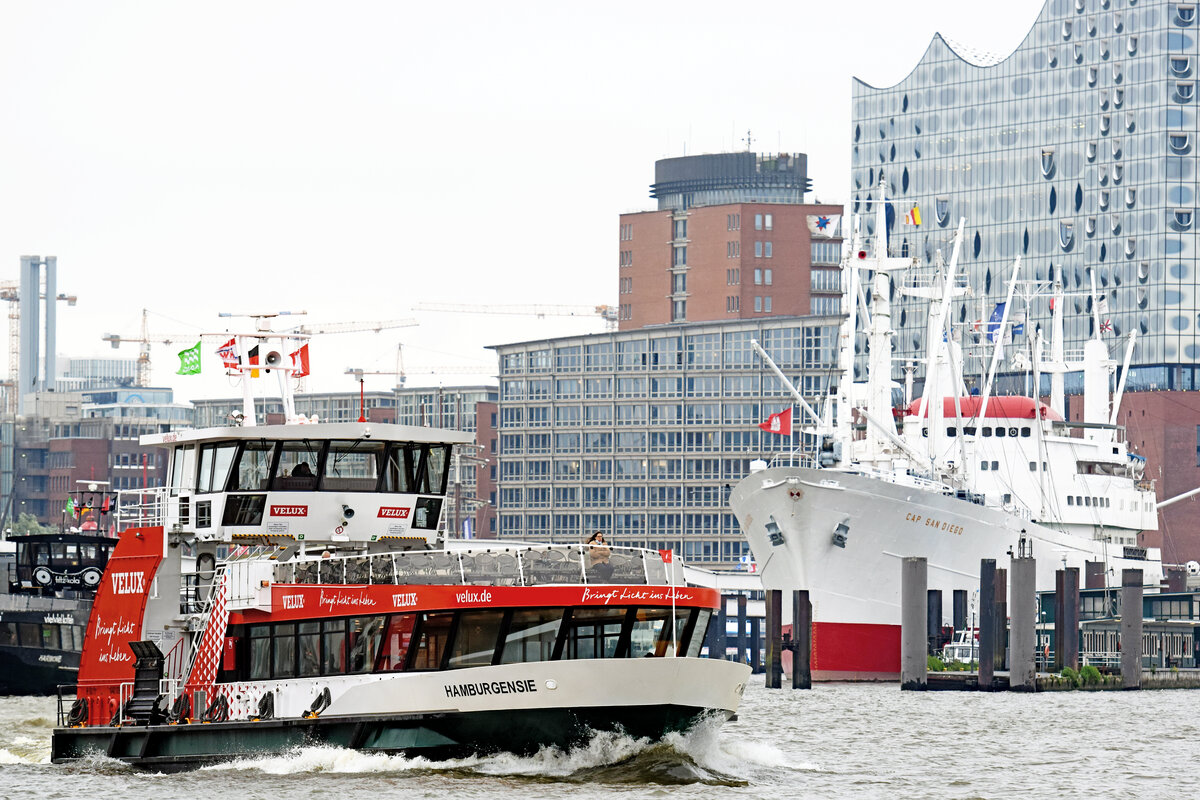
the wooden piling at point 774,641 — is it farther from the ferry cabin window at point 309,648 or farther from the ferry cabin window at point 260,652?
the ferry cabin window at point 309,648

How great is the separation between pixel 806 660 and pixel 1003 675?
26.4ft

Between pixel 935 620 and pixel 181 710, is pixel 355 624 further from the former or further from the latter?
pixel 935 620

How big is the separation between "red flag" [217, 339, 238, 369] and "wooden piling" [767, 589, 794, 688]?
4389 centimetres

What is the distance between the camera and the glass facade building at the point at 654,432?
177m

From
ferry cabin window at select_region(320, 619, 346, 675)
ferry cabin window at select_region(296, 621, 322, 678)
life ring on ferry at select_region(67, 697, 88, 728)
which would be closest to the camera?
ferry cabin window at select_region(320, 619, 346, 675)

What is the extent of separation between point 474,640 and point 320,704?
3463mm

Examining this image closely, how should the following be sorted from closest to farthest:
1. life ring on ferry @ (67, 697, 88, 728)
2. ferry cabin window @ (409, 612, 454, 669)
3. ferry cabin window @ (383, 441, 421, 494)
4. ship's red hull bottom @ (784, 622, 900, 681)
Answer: ferry cabin window @ (409, 612, 454, 669)
ferry cabin window @ (383, 441, 421, 494)
life ring on ferry @ (67, 697, 88, 728)
ship's red hull bottom @ (784, 622, 900, 681)

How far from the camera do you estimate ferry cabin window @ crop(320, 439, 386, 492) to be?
45.1 m

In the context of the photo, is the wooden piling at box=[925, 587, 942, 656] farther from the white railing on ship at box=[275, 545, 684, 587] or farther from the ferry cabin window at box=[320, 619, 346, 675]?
the ferry cabin window at box=[320, 619, 346, 675]

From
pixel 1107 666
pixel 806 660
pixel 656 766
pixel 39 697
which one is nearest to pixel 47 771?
pixel 656 766

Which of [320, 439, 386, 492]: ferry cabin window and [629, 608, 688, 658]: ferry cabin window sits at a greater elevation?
[320, 439, 386, 492]: ferry cabin window

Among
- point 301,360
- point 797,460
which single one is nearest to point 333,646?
point 301,360

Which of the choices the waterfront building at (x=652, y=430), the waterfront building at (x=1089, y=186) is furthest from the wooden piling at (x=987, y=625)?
the waterfront building at (x=652, y=430)

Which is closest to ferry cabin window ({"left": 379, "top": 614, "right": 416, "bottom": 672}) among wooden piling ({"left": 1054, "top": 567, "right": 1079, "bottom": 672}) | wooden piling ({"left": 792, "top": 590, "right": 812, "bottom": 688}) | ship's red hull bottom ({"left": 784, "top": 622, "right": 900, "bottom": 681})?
wooden piling ({"left": 792, "top": 590, "right": 812, "bottom": 688})
